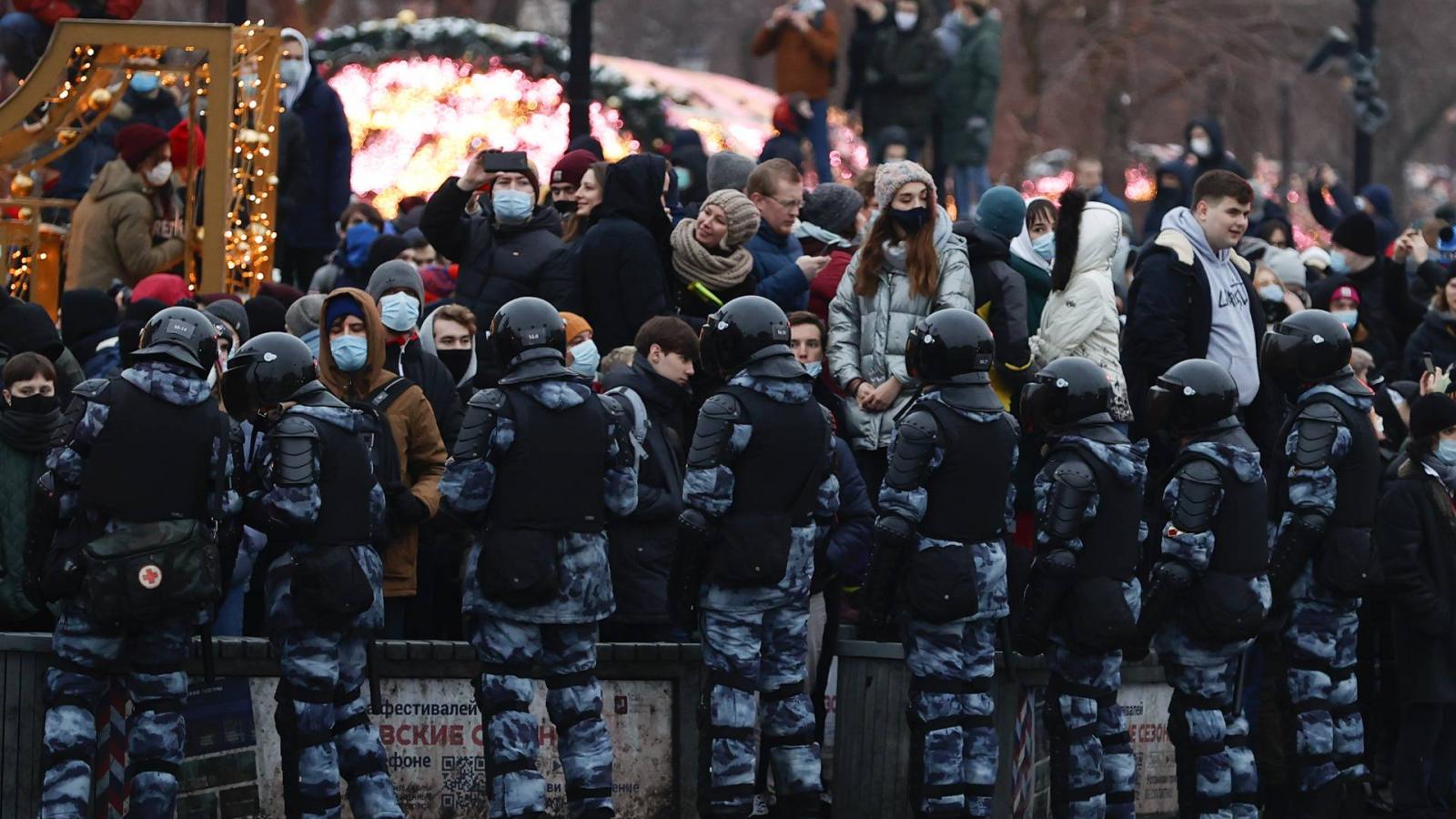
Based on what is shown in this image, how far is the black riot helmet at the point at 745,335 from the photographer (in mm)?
10133

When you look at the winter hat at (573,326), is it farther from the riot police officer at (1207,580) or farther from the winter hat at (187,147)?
the winter hat at (187,147)

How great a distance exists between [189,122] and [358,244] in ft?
4.27

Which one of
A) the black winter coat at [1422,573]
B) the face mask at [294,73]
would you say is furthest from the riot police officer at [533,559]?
the face mask at [294,73]

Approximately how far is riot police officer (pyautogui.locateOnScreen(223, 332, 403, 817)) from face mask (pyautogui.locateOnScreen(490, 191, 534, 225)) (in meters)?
2.63

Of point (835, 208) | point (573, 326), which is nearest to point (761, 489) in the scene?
point (573, 326)

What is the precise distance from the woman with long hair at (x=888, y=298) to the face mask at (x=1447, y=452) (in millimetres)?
2405

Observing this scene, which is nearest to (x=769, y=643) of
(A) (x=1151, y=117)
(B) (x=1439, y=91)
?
(A) (x=1151, y=117)

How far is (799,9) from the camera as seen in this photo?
63.8ft

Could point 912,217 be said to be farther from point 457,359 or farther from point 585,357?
point 457,359

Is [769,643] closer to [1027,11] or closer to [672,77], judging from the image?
[672,77]

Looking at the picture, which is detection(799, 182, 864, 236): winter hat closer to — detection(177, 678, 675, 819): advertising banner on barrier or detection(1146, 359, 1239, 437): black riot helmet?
detection(1146, 359, 1239, 437): black riot helmet

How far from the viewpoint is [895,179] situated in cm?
1172

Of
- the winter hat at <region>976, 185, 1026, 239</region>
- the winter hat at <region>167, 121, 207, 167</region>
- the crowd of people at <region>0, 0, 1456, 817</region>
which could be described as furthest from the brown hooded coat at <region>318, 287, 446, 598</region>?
the winter hat at <region>167, 121, 207, 167</region>

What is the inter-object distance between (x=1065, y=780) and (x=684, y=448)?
223 cm
